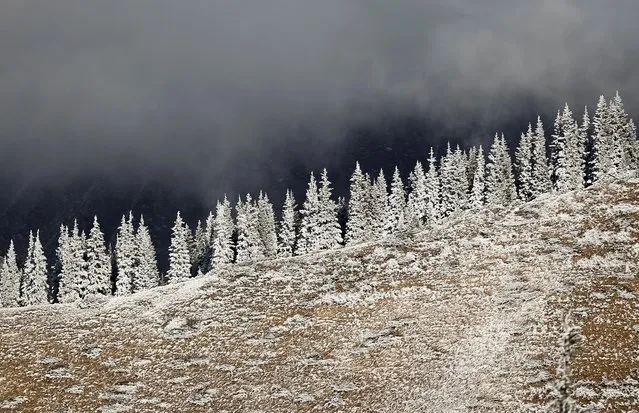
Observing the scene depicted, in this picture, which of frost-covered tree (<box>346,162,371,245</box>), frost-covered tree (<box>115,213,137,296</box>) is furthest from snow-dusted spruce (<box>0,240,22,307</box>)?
frost-covered tree (<box>346,162,371,245</box>)

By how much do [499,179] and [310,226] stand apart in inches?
1464

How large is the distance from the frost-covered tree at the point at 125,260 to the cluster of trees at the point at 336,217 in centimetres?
17

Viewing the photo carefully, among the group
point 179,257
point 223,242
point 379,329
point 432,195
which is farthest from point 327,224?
point 379,329

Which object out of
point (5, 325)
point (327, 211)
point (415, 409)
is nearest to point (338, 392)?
point (415, 409)

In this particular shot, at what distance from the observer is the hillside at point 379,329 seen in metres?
45.7

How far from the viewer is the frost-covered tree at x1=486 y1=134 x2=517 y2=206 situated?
429ft

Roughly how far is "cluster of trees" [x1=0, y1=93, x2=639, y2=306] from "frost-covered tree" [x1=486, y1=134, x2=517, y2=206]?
0.22m

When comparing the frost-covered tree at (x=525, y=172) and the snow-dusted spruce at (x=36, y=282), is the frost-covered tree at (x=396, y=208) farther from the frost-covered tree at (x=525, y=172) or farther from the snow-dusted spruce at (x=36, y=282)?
the snow-dusted spruce at (x=36, y=282)

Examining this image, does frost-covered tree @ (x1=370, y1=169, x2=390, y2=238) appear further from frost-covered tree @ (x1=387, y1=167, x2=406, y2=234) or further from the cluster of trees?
frost-covered tree @ (x1=387, y1=167, x2=406, y2=234)

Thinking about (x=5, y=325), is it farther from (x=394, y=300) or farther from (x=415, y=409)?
(x=415, y=409)

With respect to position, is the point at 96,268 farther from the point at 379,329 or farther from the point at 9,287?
the point at 379,329

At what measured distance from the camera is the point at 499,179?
13450 cm

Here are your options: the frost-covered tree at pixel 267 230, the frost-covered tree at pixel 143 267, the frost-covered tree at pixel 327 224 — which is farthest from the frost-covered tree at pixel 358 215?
the frost-covered tree at pixel 143 267

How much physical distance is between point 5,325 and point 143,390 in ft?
62.4
